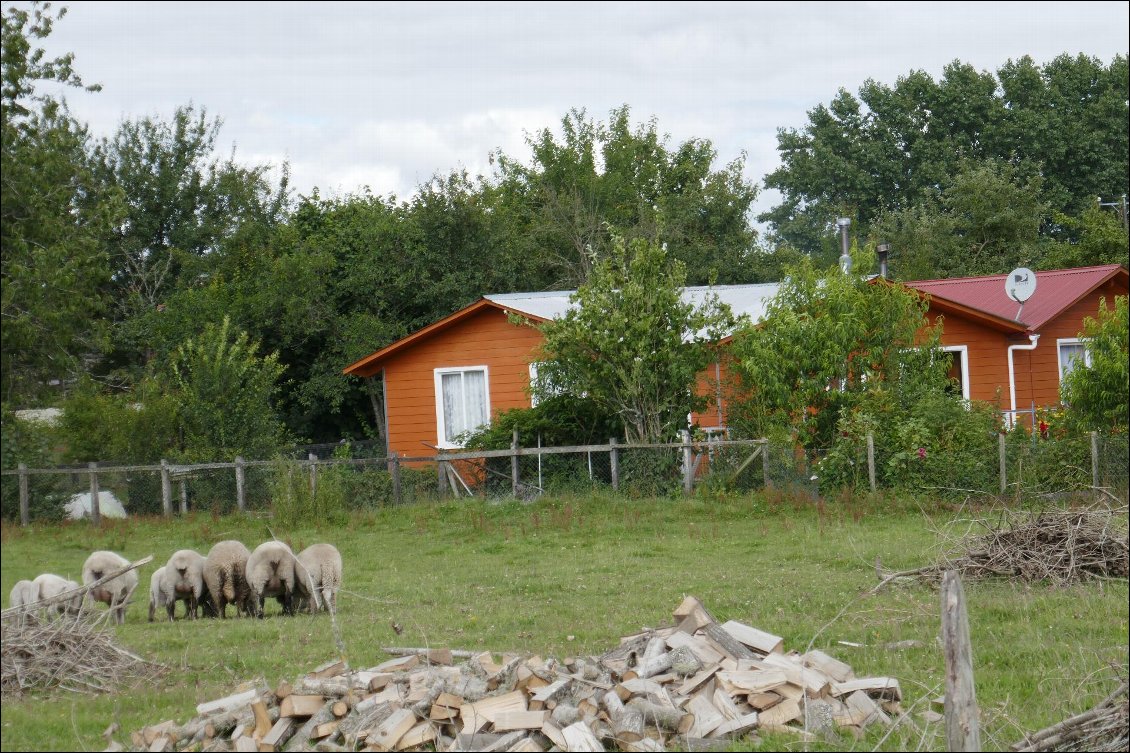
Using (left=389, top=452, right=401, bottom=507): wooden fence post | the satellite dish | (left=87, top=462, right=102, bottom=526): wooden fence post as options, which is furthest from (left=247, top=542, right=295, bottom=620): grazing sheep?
the satellite dish

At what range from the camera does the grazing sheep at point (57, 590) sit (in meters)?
9.01

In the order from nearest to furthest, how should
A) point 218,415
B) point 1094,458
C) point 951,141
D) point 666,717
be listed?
point 666,717
point 218,415
point 1094,458
point 951,141

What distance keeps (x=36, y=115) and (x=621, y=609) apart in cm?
663

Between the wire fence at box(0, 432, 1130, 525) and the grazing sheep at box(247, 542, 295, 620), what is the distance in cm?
72

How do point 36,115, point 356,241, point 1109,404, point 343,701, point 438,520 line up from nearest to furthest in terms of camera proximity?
point 343,701 < point 36,115 < point 1109,404 < point 438,520 < point 356,241

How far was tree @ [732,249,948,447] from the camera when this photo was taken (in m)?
21.3

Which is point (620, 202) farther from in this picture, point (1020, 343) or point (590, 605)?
point (590, 605)

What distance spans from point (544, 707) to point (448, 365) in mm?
20258

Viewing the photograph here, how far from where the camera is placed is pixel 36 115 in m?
8.87

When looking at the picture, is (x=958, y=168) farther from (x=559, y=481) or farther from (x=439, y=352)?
(x=559, y=481)

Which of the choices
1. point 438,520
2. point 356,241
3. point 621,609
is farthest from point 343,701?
point 356,241

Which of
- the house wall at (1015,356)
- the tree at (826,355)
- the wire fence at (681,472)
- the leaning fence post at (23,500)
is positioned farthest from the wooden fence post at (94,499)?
the house wall at (1015,356)

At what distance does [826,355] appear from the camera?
2122 centimetres

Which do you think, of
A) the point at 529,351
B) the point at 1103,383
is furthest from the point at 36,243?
the point at 529,351
